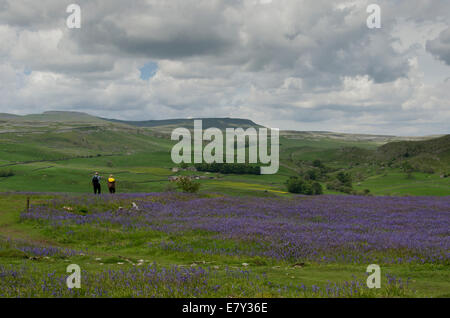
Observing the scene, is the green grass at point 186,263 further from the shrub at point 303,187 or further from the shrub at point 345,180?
the shrub at point 345,180

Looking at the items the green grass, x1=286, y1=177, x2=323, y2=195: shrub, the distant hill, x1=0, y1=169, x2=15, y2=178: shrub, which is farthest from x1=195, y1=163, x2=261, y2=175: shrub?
the green grass

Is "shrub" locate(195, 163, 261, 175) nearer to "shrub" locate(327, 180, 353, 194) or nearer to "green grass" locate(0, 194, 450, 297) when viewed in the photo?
"shrub" locate(327, 180, 353, 194)

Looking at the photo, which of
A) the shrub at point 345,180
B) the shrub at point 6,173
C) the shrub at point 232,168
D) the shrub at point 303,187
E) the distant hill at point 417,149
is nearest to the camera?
the shrub at point 303,187

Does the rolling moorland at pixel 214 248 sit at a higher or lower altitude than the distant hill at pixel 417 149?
lower

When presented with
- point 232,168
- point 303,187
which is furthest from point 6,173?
point 303,187

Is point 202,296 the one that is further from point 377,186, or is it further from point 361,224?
point 377,186

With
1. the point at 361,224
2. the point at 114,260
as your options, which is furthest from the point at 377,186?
the point at 114,260

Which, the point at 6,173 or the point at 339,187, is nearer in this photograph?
the point at 339,187

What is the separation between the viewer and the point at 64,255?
16703 mm

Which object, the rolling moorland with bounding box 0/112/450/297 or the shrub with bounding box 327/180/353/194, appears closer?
the rolling moorland with bounding box 0/112/450/297

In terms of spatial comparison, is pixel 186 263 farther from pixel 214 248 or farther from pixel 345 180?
pixel 345 180

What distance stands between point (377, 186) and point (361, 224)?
226ft

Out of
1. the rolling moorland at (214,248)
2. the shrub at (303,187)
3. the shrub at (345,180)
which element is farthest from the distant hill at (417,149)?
the rolling moorland at (214,248)

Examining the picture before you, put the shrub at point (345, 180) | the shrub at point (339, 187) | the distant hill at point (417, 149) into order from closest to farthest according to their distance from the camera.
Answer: the shrub at point (339, 187) → the shrub at point (345, 180) → the distant hill at point (417, 149)
